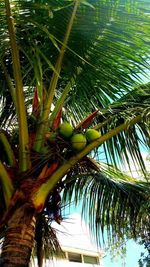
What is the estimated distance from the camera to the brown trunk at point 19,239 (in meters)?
3.31

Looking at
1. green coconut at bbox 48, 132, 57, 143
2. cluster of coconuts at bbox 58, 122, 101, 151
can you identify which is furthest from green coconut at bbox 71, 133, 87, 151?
green coconut at bbox 48, 132, 57, 143

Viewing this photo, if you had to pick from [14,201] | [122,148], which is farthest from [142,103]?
[14,201]

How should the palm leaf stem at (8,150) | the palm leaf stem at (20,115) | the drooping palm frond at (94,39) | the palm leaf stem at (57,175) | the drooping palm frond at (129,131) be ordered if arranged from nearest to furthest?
the palm leaf stem at (57,175) < the palm leaf stem at (20,115) < the palm leaf stem at (8,150) < the drooping palm frond at (94,39) < the drooping palm frond at (129,131)

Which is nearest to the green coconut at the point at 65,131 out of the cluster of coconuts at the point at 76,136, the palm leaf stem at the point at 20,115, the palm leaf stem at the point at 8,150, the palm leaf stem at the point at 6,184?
the cluster of coconuts at the point at 76,136

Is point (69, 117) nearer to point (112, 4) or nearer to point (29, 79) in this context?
point (29, 79)

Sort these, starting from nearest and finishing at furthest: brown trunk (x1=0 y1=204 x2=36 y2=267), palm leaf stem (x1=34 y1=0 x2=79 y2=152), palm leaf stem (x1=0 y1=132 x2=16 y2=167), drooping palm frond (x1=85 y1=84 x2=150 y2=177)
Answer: brown trunk (x1=0 y1=204 x2=36 y2=267), palm leaf stem (x1=0 y1=132 x2=16 y2=167), palm leaf stem (x1=34 y1=0 x2=79 y2=152), drooping palm frond (x1=85 y1=84 x2=150 y2=177)

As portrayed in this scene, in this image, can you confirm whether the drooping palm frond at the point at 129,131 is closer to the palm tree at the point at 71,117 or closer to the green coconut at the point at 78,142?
the palm tree at the point at 71,117

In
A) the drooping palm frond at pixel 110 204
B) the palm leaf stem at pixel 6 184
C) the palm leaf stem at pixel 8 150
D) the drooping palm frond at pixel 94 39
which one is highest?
the drooping palm frond at pixel 94 39

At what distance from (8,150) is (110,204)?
5.43 ft

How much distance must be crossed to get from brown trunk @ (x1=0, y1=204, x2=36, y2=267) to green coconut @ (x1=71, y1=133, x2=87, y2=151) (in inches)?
28.3

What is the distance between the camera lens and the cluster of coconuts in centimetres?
394

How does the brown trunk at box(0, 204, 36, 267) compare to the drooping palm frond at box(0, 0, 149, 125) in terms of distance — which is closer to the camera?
the brown trunk at box(0, 204, 36, 267)

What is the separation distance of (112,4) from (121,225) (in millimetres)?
2479

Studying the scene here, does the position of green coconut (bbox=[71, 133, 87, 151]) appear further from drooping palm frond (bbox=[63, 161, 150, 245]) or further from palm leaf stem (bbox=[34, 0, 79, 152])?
drooping palm frond (bbox=[63, 161, 150, 245])
